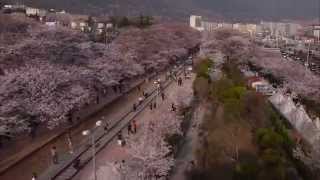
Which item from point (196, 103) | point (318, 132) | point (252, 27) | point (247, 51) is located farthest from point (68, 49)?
point (252, 27)

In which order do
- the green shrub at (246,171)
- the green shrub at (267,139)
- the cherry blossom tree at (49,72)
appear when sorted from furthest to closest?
the green shrub at (267,139), the cherry blossom tree at (49,72), the green shrub at (246,171)

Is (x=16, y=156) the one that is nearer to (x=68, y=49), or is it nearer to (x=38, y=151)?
(x=38, y=151)

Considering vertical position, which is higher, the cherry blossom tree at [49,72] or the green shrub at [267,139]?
the cherry blossom tree at [49,72]

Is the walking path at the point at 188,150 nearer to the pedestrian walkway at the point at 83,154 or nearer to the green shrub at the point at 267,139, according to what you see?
the green shrub at the point at 267,139

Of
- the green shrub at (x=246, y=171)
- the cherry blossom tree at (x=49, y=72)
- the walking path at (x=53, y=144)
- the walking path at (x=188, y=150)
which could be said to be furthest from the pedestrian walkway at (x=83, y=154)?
the green shrub at (x=246, y=171)

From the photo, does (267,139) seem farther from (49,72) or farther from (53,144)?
(49,72)

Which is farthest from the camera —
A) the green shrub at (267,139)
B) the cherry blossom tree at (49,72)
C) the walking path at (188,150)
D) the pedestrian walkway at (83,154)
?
the green shrub at (267,139)

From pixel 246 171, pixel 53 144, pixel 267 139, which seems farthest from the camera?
pixel 267 139

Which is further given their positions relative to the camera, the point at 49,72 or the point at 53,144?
the point at 49,72

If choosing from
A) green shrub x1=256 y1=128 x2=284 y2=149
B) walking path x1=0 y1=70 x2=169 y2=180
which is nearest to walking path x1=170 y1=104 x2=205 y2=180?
green shrub x1=256 y1=128 x2=284 y2=149

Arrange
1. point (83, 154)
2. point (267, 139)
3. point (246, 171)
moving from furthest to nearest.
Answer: point (267, 139) → point (83, 154) → point (246, 171)

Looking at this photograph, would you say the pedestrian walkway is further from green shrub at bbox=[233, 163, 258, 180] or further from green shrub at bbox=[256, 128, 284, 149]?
green shrub at bbox=[256, 128, 284, 149]

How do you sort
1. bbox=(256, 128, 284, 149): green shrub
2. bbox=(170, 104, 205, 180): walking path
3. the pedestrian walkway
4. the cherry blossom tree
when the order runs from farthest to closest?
bbox=(256, 128, 284, 149): green shrub, the cherry blossom tree, bbox=(170, 104, 205, 180): walking path, the pedestrian walkway

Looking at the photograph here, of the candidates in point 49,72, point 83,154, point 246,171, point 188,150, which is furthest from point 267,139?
point 49,72
